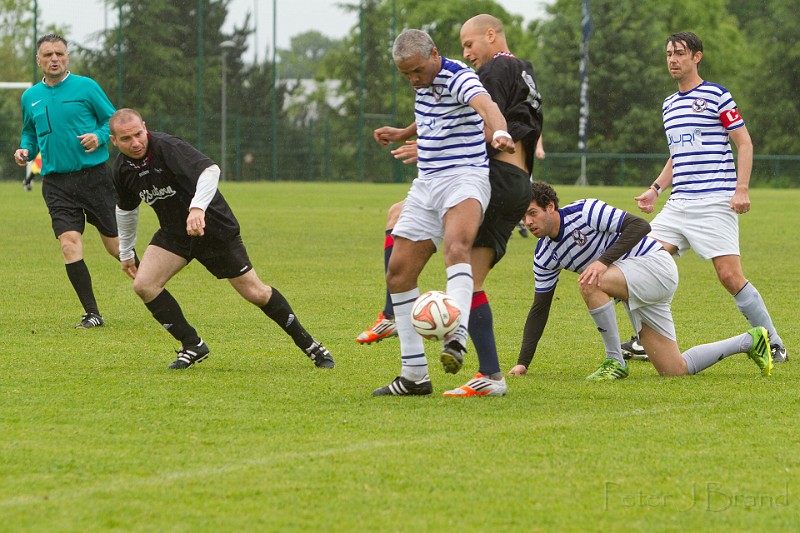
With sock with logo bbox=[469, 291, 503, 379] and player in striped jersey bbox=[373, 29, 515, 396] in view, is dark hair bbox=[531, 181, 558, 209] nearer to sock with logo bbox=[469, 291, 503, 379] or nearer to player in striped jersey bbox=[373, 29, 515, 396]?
player in striped jersey bbox=[373, 29, 515, 396]

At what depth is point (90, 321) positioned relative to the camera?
29.3 feet

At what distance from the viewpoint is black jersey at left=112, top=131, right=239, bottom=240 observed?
689 centimetres

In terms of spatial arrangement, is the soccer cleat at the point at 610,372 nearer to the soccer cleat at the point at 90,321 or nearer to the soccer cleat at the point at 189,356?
the soccer cleat at the point at 189,356

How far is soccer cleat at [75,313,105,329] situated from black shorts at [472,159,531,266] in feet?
12.6

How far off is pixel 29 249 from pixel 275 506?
41.6 feet

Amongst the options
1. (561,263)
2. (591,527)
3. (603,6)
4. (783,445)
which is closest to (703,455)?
(783,445)

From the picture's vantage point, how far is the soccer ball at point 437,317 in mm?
5551

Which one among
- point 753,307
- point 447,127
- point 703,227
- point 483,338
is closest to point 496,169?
point 447,127

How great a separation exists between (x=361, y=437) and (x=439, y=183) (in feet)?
4.95

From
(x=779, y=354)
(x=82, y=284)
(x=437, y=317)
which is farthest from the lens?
(x=82, y=284)

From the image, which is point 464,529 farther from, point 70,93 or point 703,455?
point 70,93

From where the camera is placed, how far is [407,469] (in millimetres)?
4477

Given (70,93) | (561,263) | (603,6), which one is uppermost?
(603,6)

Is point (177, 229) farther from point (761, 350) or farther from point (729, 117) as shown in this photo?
point (729, 117)
